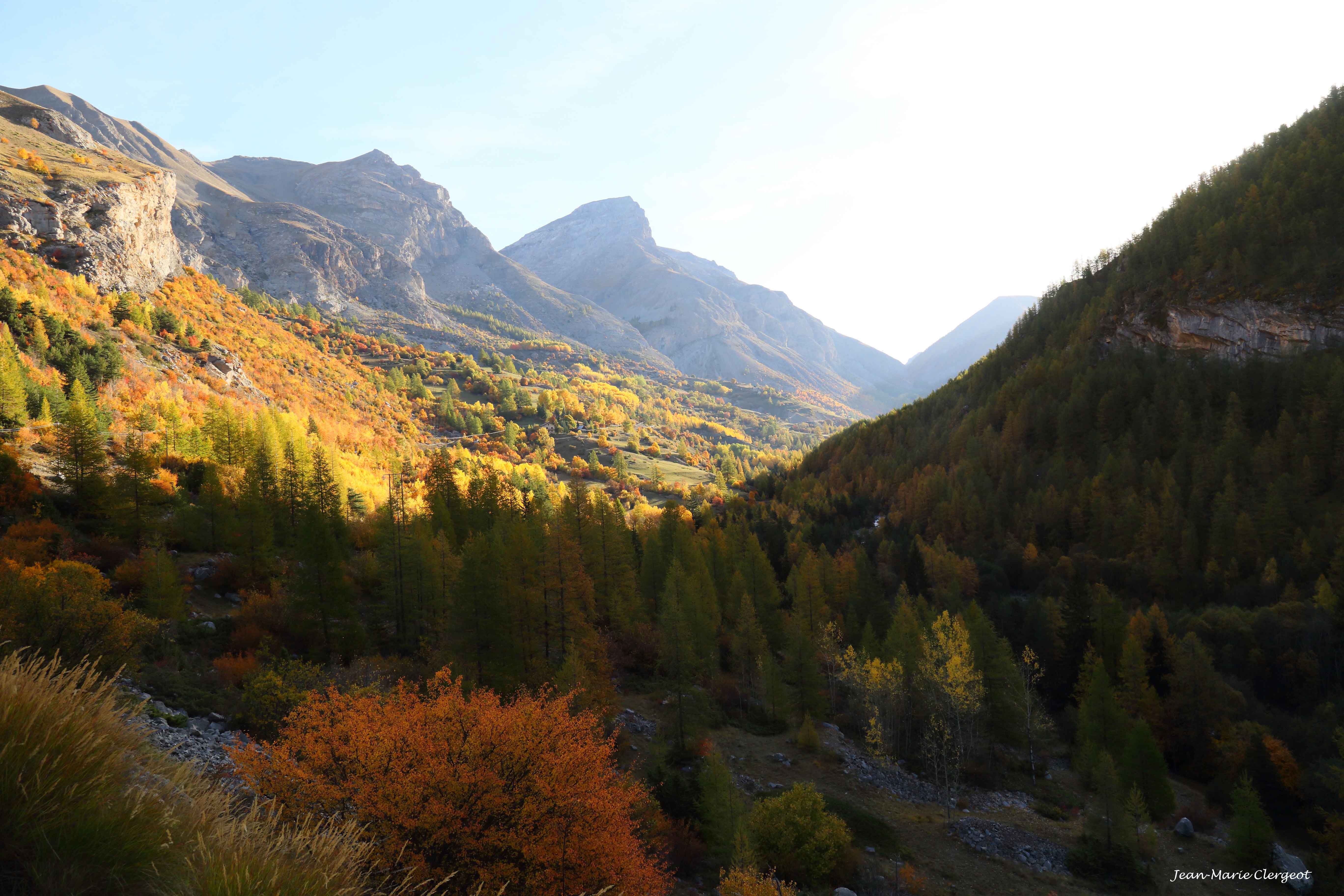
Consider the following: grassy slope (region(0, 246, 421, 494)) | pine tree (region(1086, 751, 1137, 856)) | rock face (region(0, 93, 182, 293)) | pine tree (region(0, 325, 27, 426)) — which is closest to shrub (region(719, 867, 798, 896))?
pine tree (region(1086, 751, 1137, 856))

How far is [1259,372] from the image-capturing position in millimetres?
90625

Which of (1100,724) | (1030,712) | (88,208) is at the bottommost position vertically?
(1030,712)

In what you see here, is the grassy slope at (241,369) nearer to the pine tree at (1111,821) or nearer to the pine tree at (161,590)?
the pine tree at (161,590)

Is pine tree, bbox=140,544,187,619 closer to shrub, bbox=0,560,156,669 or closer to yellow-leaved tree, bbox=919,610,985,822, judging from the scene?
shrub, bbox=0,560,156,669

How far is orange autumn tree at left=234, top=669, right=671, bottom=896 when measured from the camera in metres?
14.9

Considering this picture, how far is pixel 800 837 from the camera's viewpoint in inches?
1100

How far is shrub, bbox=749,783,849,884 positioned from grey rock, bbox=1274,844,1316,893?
25.7 metres

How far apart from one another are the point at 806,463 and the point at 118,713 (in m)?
147

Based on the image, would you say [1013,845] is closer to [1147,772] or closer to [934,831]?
[934,831]

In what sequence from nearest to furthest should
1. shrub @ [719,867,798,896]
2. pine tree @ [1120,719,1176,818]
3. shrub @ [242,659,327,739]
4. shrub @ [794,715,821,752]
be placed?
1. shrub @ [719,867,798,896]
2. shrub @ [242,659,327,739]
3. pine tree @ [1120,719,1176,818]
4. shrub @ [794,715,821,752]

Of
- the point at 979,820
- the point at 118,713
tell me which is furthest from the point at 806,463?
the point at 118,713

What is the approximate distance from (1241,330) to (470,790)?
426 ft

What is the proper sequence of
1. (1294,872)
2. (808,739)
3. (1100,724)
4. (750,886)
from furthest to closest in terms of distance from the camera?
(808,739), (1100,724), (1294,872), (750,886)

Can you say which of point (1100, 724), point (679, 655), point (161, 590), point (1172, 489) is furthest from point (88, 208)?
point (1172, 489)
